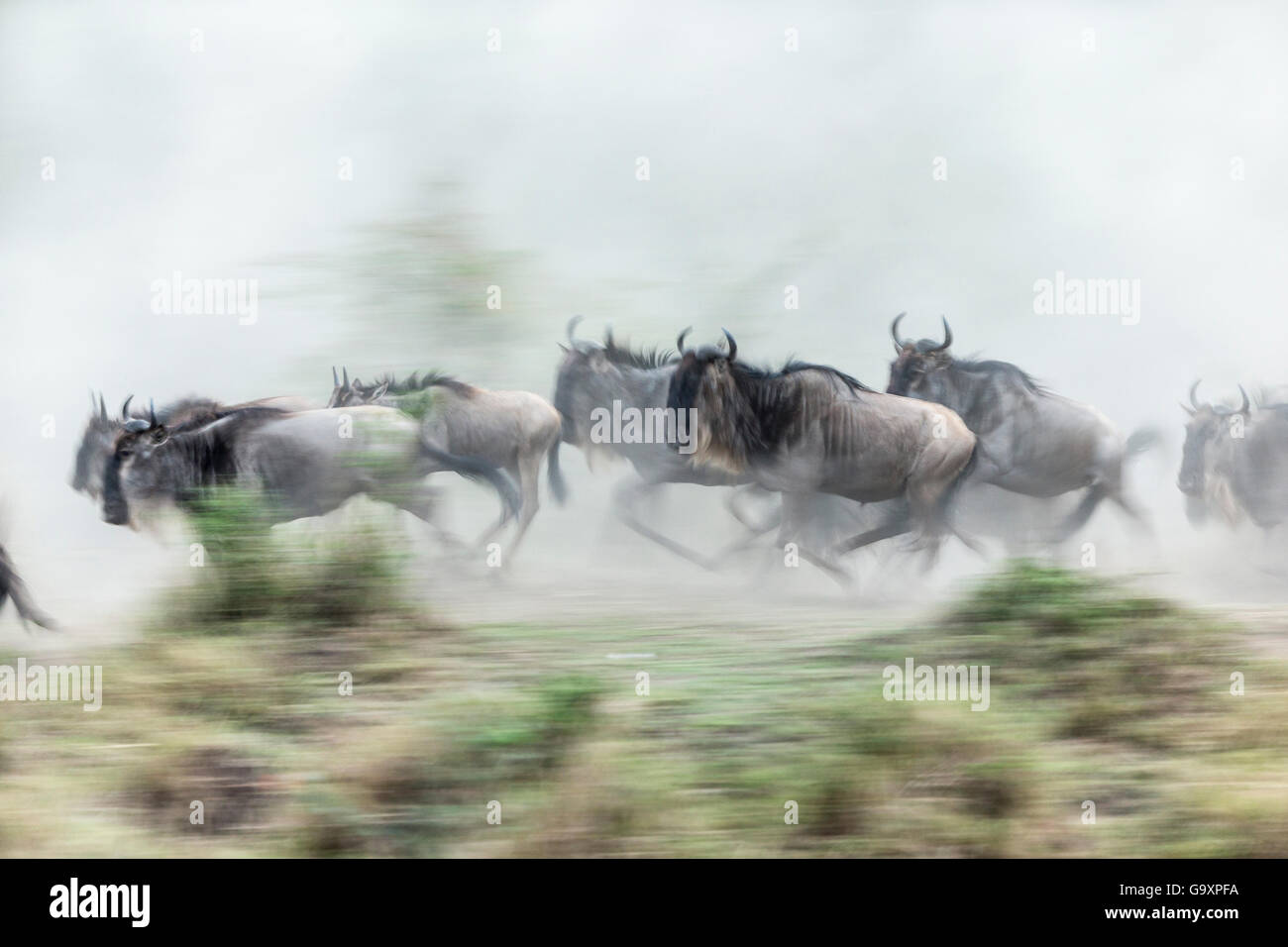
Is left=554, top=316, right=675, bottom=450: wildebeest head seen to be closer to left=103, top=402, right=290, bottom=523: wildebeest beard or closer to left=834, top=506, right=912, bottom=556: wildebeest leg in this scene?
left=834, top=506, right=912, bottom=556: wildebeest leg

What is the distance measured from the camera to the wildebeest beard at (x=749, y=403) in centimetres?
615

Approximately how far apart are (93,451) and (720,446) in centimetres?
324

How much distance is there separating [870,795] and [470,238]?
2875mm

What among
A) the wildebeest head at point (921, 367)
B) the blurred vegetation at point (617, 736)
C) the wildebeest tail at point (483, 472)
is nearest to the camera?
the blurred vegetation at point (617, 736)

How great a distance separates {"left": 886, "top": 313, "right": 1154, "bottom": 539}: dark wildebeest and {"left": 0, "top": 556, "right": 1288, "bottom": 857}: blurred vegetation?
2.52 metres

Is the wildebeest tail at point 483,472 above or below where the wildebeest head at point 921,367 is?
below

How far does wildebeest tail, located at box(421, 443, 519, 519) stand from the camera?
5.29 metres

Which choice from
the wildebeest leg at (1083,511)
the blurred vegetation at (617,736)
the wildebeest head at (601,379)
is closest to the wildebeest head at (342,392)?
the blurred vegetation at (617,736)

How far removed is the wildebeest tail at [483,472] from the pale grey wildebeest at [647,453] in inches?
22.4

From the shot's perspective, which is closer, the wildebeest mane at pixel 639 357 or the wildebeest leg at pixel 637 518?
the wildebeest mane at pixel 639 357

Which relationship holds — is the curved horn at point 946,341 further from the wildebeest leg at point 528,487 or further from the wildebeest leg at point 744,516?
the wildebeest leg at point 528,487

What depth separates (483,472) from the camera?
5.82m

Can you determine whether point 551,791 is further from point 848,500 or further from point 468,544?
point 848,500

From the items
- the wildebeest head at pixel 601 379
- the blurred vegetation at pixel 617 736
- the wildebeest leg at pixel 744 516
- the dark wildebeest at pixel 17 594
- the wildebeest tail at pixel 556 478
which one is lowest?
the blurred vegetation at pixel 617 736
